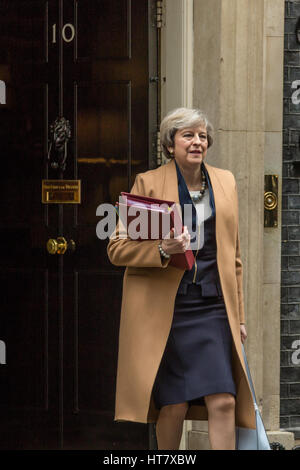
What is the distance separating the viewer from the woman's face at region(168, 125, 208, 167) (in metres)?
4.22

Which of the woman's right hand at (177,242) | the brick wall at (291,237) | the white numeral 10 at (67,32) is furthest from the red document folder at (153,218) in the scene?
the white numeral 10 at (67,32)

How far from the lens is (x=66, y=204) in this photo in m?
5.68

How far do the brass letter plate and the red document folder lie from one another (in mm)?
1645

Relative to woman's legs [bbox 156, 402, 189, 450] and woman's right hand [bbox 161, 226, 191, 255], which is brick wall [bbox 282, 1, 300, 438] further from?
woman's right hand [bbox 161, 226, 191, 255]

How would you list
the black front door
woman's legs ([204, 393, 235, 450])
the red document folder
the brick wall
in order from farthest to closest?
the black front door
the brick wall
woman's legs ([204, 393, 235, 450])
the red document folder

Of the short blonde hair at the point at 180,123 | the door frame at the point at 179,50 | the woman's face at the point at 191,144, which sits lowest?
the woman's face at the point at 191,144

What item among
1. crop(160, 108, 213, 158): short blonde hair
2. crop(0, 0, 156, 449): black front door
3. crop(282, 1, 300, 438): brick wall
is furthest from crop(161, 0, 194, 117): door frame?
crop(160, 108, 213, 158): short blonde hair

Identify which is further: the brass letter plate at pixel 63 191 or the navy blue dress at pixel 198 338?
the brass letter plate at pixel 63 191

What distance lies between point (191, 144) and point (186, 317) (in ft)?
2.92

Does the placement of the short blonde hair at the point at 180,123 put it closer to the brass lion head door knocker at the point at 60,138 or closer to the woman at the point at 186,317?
the woman at the point at 186,317

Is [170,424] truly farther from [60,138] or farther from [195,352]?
[60,138]

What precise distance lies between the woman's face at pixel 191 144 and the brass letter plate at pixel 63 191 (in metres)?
1.55

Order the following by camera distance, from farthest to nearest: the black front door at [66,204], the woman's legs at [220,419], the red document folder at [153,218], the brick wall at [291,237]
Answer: the black front door at [66,204], the brick wall at [291,237], the woman's legs at [220,419], the red document folder at [153,218]

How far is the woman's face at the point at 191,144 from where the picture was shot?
13.8ft
